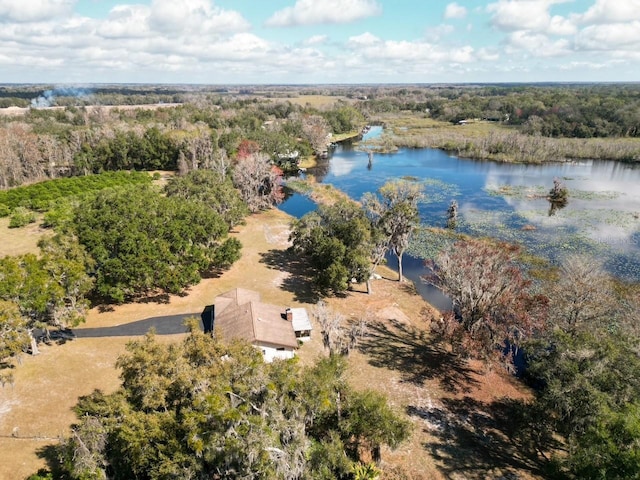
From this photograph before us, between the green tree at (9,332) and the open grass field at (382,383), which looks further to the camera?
the green tree at (9,332)

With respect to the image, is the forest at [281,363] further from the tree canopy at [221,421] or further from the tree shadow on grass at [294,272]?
the tree shadow on grass at [294,272]

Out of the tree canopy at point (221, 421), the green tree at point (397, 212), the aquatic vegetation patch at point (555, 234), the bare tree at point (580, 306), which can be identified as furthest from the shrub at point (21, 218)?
the bare tree at point (580, 306)

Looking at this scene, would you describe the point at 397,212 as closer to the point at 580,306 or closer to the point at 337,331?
the point at 337,331

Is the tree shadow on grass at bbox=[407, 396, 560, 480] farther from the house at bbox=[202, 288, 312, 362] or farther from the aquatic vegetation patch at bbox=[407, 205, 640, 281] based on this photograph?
the aquatic vegetation patch at bbox=[407, 205, 640, 281]

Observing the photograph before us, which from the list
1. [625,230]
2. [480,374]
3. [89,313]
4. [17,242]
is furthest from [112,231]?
[625,230]

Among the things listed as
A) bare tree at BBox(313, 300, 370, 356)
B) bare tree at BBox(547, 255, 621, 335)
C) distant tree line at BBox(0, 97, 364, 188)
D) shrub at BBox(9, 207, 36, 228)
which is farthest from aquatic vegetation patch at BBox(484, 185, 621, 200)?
shrub at BBox(9, 207, 36, 228)

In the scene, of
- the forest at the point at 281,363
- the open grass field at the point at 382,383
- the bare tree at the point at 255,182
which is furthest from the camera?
the bare tree at the point at 255,182

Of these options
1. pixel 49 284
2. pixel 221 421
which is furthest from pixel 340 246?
pixel 221 421

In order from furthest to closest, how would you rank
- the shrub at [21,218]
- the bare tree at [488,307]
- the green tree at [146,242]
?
the shrub at [21,218], the green tree at [146,242], the bare tree at [488,307]
